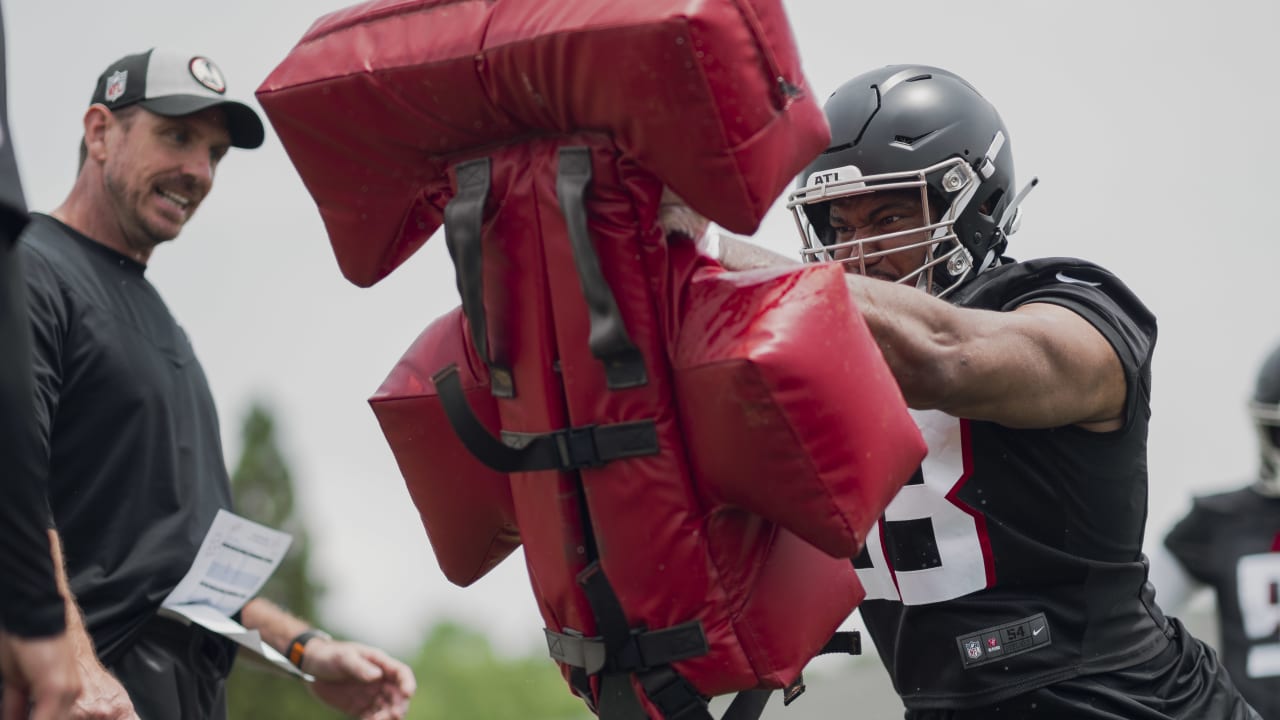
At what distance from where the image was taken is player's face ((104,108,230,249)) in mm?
3508

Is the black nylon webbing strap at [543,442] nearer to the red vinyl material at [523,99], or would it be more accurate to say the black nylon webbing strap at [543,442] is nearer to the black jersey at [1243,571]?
the red vinyl material at [523,99]

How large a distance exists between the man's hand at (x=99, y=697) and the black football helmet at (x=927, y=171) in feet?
5.65

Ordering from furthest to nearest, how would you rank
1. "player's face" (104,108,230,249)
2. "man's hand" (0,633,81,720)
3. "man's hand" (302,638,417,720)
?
"player's face" (104,108,230,249) → "man's hand" (302,638,417,720) → "man's hand" (0,633,81,720)

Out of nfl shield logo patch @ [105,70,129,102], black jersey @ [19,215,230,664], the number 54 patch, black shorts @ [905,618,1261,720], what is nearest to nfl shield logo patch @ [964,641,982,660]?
the number 54 patch

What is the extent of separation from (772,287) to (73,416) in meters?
1.96

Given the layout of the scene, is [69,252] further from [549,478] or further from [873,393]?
[873,393]

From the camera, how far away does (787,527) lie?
74.7 inches

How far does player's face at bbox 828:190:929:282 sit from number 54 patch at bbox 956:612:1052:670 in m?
0.77

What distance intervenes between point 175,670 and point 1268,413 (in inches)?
166

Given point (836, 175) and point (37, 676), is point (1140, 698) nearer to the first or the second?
point (836, 175)

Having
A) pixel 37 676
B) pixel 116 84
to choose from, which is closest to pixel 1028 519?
pixel 37 676

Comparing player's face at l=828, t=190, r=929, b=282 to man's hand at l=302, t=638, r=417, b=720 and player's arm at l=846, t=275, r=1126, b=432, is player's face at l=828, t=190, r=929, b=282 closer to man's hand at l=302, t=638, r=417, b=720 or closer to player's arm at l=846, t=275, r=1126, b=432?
player's arm at l=846, t=275, r=1126, b=432

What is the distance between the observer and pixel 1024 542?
2.60 m

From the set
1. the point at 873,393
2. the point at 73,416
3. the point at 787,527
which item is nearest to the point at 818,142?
the point at 873,393
